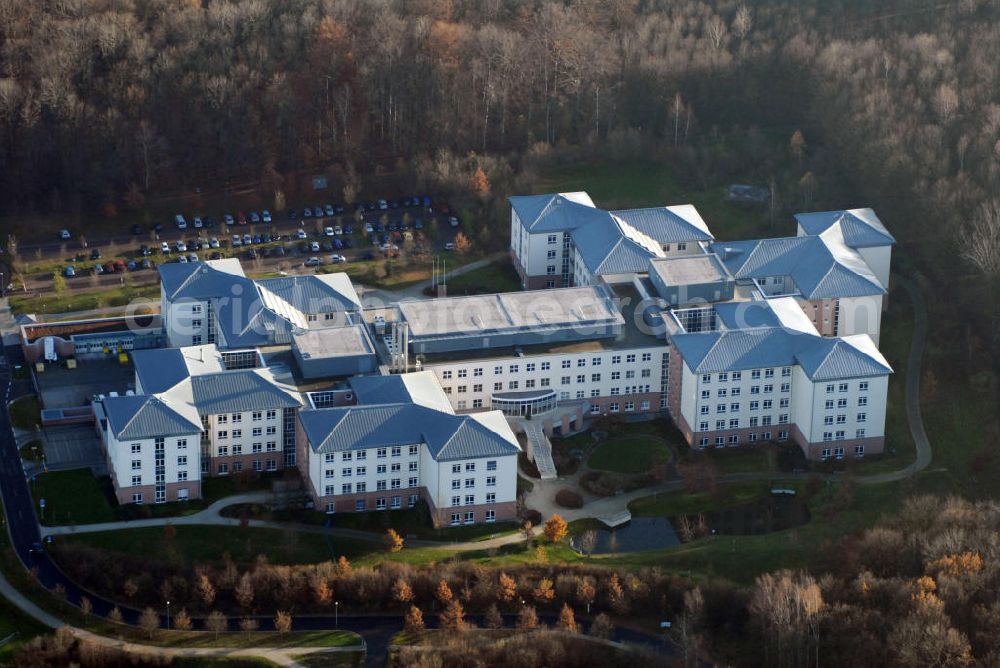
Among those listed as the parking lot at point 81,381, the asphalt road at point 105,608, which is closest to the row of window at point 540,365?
the asphalt road at point 105,608

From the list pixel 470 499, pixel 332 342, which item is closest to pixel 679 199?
pixel 332 342

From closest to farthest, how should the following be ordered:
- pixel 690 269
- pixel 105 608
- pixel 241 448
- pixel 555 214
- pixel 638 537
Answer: pixel 105 608 < pixel 638 537 < pixel 241 448 < pixel 690 269 < pixel 555 214

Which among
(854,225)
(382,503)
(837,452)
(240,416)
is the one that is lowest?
(837,452)

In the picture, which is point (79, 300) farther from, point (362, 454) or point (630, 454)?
point (630, 454)

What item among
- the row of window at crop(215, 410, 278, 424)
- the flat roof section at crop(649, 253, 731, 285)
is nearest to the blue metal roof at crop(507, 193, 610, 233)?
the flat roof section at crop(649, 253, 731, 285)

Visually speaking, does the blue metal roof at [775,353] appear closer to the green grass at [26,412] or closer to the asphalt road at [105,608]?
the asphalt road at [105,608]

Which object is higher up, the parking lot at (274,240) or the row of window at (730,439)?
the parking lot at (274,240)

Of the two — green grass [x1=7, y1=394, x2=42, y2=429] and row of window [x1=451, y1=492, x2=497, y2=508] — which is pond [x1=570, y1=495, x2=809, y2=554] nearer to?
row of window [x1=451, y1=492, x2=497, y2=508]

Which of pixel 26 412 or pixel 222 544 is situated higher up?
pixel 26 412
